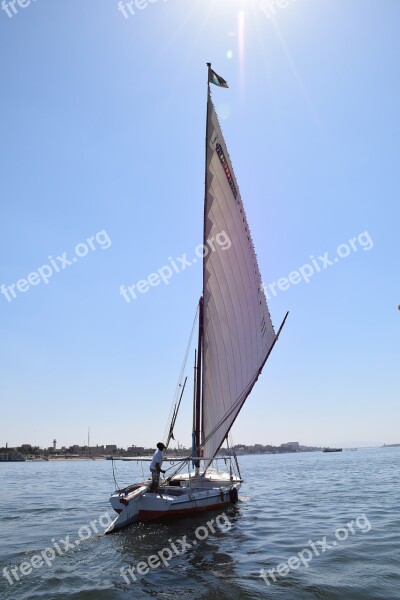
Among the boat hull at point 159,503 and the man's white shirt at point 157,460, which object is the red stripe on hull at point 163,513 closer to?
the boat hull at point 159,503

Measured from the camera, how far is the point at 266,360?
2256 cm

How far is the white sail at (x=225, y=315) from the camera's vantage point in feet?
70.8

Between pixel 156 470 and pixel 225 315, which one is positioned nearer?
pixel 156 470

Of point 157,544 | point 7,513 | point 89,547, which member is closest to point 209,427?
point 157,544

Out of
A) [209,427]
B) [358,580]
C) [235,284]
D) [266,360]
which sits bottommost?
[358,580]

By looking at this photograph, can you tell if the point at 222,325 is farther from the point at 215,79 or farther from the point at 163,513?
the point at 215,79

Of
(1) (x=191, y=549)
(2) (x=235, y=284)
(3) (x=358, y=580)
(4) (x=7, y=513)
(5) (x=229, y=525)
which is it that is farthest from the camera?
(4) (x=7, y=513)

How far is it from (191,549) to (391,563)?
261 inches

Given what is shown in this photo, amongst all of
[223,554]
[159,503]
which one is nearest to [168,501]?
[159,503]

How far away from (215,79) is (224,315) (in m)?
13.0

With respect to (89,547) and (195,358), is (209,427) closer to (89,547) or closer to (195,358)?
(195,358)

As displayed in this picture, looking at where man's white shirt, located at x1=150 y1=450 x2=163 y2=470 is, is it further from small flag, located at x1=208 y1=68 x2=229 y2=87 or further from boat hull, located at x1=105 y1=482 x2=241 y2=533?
small flag, located at x1=208 y1=68 x2=229 y2=87

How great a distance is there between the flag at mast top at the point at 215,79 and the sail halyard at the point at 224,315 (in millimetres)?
3170

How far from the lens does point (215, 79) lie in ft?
79.3
